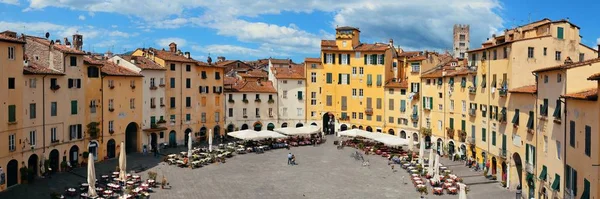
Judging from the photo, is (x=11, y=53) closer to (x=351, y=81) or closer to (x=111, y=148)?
(x=111, y=148)

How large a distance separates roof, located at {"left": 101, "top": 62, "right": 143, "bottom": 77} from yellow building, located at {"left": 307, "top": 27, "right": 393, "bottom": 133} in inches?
987

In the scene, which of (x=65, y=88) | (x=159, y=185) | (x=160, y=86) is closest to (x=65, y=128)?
(x=65, y=88)

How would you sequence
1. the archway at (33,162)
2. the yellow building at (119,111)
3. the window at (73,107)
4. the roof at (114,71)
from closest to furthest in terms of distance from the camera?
the archway at (33,162)
the window at (73,107)
the yellow building at (119,111)
the roof at (114,71)

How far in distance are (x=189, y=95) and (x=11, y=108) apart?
25.6 m

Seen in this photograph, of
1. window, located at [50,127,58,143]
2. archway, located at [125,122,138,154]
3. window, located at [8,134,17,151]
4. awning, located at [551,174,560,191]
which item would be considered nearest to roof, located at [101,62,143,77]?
archway, located at [125,122,138,154]

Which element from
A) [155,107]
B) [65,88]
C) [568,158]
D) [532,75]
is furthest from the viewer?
[155,107]

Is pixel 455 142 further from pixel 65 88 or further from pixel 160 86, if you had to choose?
pixel 65 88

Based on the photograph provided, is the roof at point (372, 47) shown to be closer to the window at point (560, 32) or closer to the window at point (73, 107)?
the window at point (560, 32)

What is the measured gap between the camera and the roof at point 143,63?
167 feet

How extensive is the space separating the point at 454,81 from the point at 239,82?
29.2 metres

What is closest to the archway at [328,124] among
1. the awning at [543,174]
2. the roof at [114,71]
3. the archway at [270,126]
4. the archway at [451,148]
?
the archway at [270,126]

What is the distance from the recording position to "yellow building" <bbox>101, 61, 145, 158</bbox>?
45.1 metres

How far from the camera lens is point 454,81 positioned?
4912cm

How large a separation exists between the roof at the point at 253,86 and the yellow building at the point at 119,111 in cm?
1585
